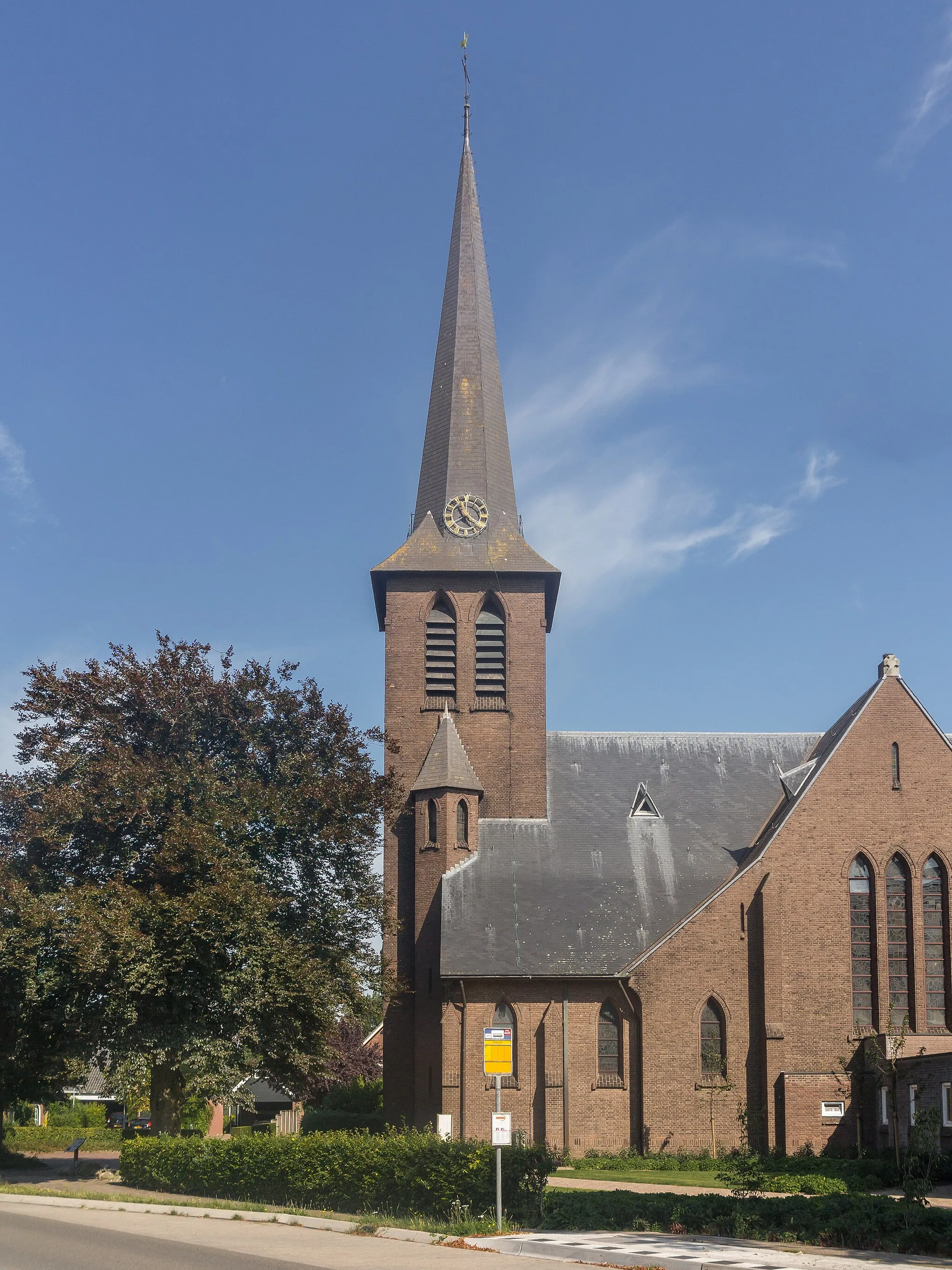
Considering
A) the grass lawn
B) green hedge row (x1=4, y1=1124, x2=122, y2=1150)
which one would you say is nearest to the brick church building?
the grass lawn

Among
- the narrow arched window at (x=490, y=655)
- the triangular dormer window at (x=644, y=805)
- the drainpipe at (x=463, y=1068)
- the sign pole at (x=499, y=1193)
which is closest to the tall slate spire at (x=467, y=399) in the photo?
the narrow arched window at (x=490, y=655)

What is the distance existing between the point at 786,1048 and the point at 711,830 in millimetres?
7962

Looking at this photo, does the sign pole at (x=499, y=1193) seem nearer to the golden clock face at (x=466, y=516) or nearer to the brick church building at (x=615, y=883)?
the brick church building at (x=615, y=883)

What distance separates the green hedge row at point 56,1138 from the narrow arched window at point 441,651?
20871 mm

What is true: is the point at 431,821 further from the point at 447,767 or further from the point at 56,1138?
the point at 56,1138

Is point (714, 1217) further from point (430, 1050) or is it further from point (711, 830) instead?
point (711, 830)

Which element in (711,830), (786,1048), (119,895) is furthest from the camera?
(711,830)

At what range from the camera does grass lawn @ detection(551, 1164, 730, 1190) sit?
90.9 ft

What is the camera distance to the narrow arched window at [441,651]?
4059 cm

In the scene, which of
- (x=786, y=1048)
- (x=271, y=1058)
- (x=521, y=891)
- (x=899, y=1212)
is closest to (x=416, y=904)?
(x=521, y=891)

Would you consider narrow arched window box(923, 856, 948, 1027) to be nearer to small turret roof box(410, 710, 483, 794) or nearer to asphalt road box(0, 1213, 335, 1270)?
small turret roof box(410, 710, 483, 794)

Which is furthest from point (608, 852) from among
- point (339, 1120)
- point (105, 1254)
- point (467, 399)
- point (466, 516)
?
point (105, 1254)

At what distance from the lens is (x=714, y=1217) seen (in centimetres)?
1773

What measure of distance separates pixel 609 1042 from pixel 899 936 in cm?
814
